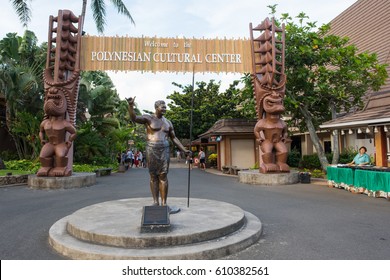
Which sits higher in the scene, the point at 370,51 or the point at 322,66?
the point at 370,51

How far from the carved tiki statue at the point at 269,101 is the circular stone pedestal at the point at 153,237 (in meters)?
6.97

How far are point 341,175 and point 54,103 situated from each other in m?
10.9

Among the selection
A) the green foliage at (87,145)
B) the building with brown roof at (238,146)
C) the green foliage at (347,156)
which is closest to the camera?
the green foliage at (347,156)

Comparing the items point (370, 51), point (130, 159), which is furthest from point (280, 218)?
point (130, 159)

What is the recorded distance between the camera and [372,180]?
859 cm

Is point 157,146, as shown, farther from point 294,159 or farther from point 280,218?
point 294,159

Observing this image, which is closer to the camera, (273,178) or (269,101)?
(273,178)

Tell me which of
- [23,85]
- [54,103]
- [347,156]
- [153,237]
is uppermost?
[23,85]

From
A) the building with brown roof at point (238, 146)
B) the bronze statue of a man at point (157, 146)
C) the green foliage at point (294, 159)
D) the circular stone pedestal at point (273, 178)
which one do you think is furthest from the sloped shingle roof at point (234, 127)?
the bronze statue of a man at point (157, 146)

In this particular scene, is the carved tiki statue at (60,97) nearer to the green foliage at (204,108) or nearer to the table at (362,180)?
the table at (362,180)

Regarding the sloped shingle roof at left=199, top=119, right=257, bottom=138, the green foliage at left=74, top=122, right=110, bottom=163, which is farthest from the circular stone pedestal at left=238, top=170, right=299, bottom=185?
the green foliage at left=74, top=122, right=110, bottom=163

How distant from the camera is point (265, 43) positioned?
12898mm

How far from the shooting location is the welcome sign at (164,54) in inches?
509

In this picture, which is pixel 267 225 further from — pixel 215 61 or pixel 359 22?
pixel 359 22
